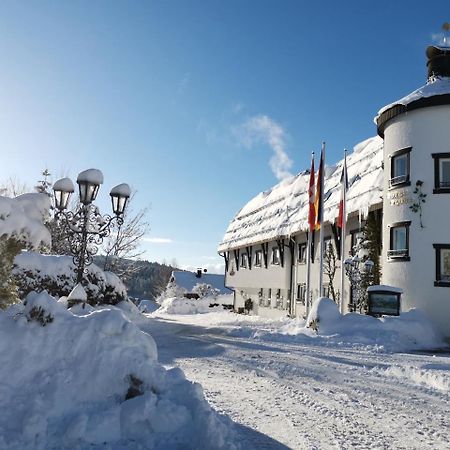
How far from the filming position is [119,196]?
40.0 ft

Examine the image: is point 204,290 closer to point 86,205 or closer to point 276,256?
point 276,256

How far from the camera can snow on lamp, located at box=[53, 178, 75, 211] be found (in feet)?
40.1

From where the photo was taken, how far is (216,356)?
12.4 m

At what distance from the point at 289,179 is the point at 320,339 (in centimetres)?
2374

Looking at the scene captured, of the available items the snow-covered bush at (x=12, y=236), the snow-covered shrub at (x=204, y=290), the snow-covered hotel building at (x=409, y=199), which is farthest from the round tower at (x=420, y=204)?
the snow-covered shrub at (x=204, y=290)

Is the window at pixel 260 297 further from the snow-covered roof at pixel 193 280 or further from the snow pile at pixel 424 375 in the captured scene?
the snow-covered roof at pixel 193 280

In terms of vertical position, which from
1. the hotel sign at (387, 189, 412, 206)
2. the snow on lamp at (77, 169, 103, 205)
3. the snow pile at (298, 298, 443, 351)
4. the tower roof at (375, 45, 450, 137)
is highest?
the tower roof at (375, 45, 450, 137)

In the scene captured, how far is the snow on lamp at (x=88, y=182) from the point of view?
1153 cm

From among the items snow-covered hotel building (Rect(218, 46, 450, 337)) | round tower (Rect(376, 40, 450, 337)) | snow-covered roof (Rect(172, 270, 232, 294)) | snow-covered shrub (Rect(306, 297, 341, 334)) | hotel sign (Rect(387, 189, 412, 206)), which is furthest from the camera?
snow-covered roof (Rect(172, 270, 232, 294))

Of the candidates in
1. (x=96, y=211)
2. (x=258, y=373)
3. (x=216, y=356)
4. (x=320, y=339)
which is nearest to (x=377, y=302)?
(x=320, y=339)

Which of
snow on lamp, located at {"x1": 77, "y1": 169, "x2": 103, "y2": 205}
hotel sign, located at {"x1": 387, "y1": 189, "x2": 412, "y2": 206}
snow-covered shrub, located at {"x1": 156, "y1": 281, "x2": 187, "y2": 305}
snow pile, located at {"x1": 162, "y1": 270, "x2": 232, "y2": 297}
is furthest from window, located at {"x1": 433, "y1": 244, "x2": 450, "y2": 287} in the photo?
snow-covered shrub, located at {"x1": 156, "y1": 281, "x2": 187, "y2": 305}

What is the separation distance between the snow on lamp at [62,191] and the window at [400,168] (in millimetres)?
13501

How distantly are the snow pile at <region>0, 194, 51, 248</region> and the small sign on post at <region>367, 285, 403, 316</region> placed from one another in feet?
47.0

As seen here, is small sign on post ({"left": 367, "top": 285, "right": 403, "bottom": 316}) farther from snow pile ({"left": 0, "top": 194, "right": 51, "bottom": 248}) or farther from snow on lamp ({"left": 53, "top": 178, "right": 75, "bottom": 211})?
snow pile ({"left": 0, "top": 194, "right": 51, "bottom": 248})
